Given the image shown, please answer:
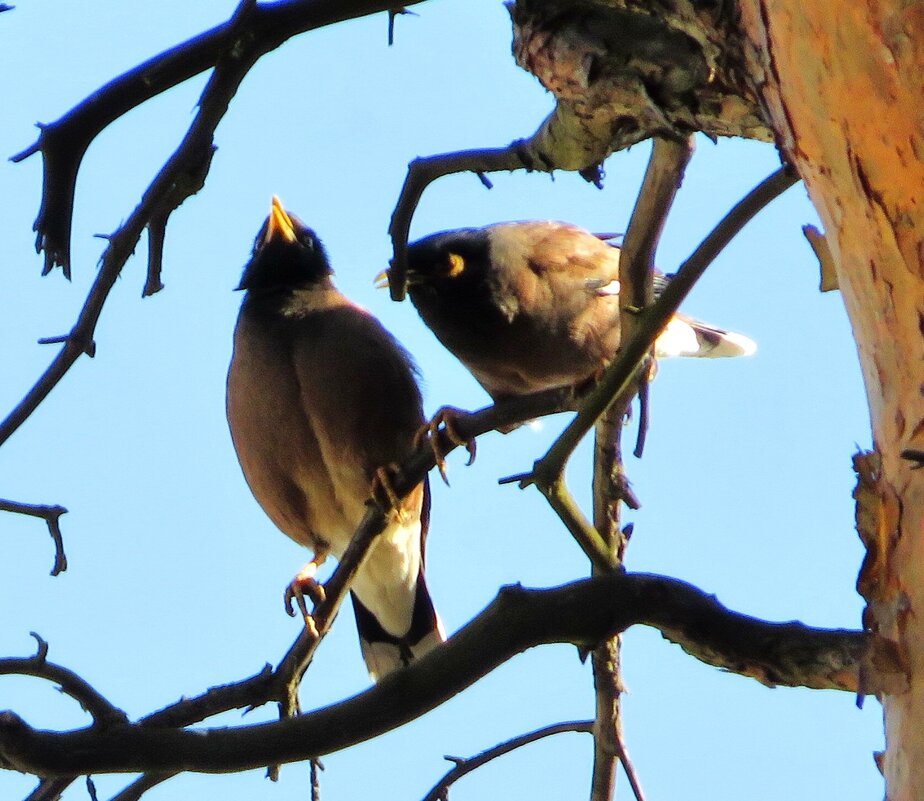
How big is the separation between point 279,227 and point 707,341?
1614 millimetres

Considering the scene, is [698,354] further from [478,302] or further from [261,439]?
[261,439]

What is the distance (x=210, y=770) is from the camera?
1.55m

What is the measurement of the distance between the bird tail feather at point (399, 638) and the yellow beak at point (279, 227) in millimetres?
1235

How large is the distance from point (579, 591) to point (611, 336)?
195 cm

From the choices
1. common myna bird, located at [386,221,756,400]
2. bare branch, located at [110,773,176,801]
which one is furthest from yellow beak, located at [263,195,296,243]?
bare branch, located at [110,773,176,801]

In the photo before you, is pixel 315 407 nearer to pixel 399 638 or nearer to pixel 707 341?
pixel 399 638

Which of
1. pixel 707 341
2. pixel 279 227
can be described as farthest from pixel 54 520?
pixel 707 341

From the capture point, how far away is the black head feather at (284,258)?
3.92 m

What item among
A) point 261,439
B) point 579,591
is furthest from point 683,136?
point 261,439

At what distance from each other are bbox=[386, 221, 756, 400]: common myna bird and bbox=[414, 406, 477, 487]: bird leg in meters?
0.41

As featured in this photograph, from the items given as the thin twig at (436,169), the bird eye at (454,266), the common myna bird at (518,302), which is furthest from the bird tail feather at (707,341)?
the thin twig at (436,169)

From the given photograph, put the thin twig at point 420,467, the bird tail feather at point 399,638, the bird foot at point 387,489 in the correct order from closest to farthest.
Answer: the thin twig at point 420,467, the bird foot at point 387,489, the bird tail feather at point 399,638

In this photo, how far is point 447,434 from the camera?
2742mm

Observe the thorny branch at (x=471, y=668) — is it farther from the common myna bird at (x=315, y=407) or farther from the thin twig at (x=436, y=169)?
the common myna bird at (x=315, y=407)
